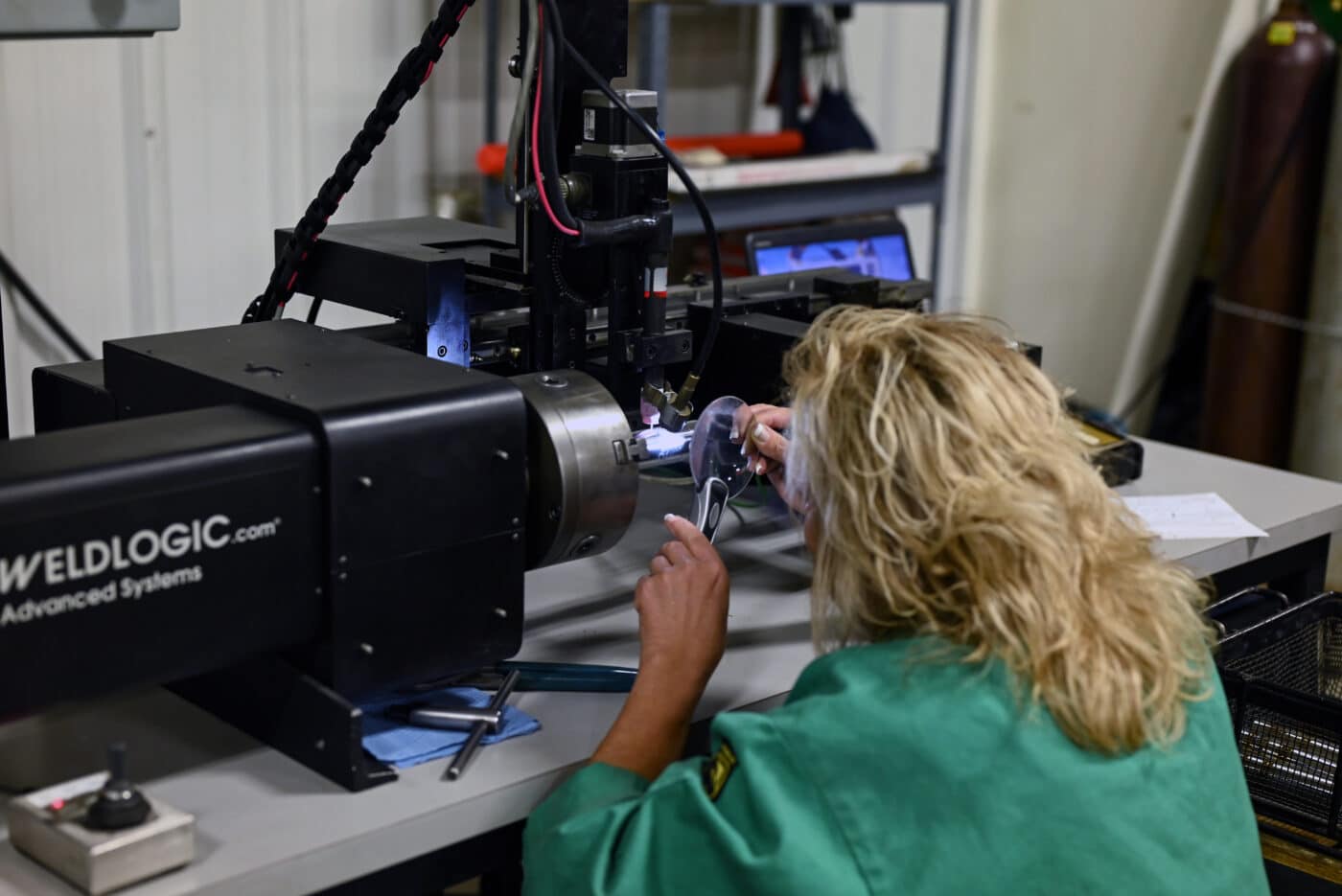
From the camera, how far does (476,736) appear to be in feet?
4.09

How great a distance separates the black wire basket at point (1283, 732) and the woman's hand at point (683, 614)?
554mm

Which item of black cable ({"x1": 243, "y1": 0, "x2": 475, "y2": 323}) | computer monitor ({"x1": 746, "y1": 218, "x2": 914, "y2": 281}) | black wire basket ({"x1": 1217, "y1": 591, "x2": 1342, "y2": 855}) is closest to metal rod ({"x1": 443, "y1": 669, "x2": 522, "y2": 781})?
black cable ({"x1": 243, "y1": 0, "x2": 475, "y2": 323})

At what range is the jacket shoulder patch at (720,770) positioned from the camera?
3.38ft

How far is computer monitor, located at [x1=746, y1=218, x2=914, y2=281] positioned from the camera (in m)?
2.43

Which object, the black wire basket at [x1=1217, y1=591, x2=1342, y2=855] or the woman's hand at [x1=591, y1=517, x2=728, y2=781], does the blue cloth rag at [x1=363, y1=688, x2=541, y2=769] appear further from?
the black wire basket at [x1=1217, y1=591, x2=1342, y2=855]

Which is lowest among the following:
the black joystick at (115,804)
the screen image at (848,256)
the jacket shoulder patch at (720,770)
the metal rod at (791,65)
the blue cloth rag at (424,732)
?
the blue cloth rag at (424,732)

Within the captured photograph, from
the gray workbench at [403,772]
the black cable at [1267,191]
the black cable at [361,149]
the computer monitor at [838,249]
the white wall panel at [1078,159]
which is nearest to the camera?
the gray workbench at [403,772]

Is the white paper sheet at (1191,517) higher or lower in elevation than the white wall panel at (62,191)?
lower

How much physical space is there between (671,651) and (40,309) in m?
1.97

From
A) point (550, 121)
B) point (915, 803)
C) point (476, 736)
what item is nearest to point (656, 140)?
point (550, 121)

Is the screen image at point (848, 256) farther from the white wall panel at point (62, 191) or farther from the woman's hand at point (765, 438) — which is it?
the white wall panel at point (62, 191)

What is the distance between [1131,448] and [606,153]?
90cm

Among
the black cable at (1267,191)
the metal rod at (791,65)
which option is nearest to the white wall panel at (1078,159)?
the black cable at (1267,191)

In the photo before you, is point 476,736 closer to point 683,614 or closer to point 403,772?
point 403,772
